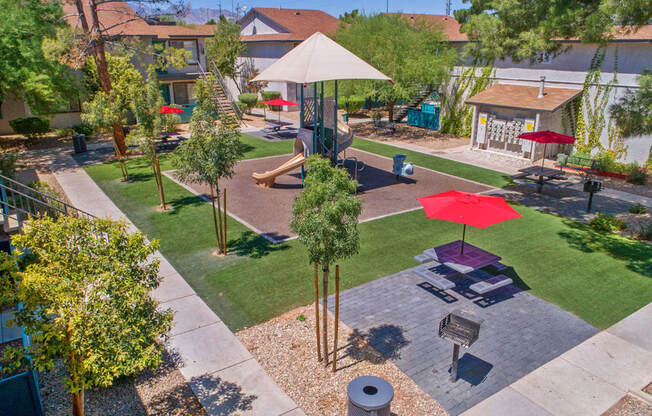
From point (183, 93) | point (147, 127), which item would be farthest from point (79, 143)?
point (183, 93)

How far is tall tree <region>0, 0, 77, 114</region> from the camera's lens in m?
20.6

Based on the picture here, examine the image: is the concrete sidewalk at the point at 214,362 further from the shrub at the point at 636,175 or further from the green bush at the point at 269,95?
the green bush at the point at 269,95

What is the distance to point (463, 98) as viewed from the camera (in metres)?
29.3

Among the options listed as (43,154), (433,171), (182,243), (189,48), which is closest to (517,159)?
(433,171)

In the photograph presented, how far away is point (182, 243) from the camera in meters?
13.7

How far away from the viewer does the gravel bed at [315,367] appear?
7492 mm

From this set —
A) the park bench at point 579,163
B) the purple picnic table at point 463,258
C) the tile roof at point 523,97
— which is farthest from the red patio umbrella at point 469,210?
the tile roof at point 523,97

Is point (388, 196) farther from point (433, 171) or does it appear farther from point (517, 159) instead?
point (517, 159)

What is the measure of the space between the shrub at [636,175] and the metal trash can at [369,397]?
1850 centimetres

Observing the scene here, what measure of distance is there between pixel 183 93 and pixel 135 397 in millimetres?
37295

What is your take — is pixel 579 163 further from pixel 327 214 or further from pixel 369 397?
pixel 369 397

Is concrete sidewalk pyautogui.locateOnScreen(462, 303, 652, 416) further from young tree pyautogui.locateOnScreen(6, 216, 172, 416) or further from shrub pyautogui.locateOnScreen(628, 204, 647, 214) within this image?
shrub pyautogui.locateOnScreen(628, 204, 647, 214)

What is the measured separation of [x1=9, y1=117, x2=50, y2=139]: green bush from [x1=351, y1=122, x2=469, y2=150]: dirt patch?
19814mm

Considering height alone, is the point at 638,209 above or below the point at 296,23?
below
